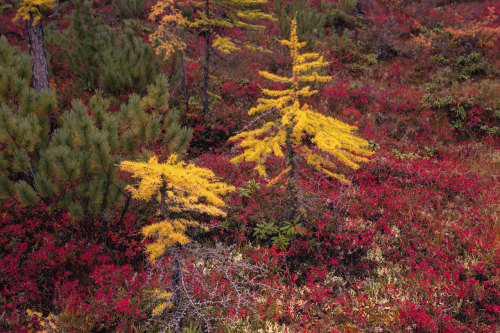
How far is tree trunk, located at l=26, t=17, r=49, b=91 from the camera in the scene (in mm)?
7699

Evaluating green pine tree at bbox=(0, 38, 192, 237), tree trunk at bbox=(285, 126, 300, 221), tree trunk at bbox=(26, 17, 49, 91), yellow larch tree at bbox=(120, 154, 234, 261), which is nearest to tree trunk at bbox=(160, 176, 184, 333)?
yellow larch tree at bbox=(120, 154, 234, 261)

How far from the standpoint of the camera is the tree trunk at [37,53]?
25.3 feet

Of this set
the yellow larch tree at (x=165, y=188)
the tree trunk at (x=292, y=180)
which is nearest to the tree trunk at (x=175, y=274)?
the yellow larch tree at (x=165, y=188)

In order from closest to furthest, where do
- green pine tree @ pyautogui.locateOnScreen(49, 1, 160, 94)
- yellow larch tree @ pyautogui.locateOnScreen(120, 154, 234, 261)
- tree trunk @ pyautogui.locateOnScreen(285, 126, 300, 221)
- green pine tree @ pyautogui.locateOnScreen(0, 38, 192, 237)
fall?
yellow larch tree @ pyautogui.locateOnScreen(120, 154, 234, 261) < green pine tree @ pyautogui.locateOnScreen(0, 38, 192, 237) < tree trunk @ pyautogui.locateOnScreen(285, 126, 300, 221) < green pine tree @ pyautogui.locateOnScreen(49, 1, 160, 94)

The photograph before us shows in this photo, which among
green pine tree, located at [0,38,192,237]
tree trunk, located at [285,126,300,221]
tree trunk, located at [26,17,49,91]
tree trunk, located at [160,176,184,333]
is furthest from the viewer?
tree trunk, located at [26,17,49,91]

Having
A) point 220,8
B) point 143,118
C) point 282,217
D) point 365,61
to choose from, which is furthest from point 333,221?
point 365,61

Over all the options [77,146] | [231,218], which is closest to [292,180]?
[231,218]

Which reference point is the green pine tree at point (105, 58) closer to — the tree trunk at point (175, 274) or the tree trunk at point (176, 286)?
the tree trunk at point (175, 274)

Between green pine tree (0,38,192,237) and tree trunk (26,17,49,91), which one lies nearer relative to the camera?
green pine tree (0,38,192,237)

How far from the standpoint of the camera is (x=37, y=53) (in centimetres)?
783

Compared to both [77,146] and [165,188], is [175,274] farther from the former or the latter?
[77,146]

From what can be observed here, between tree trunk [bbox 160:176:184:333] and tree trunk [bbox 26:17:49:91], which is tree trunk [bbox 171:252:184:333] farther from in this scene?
tree trunk [bbox 26:17:49:91]

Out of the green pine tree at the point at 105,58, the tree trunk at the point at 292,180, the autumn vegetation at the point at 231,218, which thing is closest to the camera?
the autumn vegetation at the point at 231,218

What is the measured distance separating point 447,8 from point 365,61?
31.2ft
